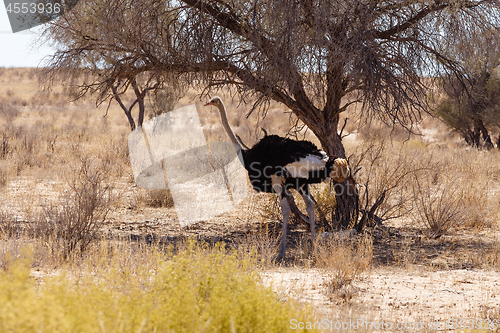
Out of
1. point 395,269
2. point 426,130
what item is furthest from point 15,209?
point 426,130

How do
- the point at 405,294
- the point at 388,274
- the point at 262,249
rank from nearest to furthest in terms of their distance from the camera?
1. the point at 405,294
2. the point at 262,249
3. the point at 388,274

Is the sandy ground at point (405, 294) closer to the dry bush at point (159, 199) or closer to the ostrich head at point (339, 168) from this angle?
the ostrich head at point (339, 168)

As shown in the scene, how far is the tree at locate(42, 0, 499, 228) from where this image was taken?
556 cm

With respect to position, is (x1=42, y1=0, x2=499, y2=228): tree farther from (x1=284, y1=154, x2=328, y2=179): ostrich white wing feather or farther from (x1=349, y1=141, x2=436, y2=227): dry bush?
(x1=284, y1=154, x2=328, y2=179): ostrich white wing feather

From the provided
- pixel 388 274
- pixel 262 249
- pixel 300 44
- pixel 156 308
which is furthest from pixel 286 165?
pixel 156 308

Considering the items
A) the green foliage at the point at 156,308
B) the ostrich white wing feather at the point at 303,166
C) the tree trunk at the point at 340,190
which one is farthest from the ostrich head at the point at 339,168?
the green foliage at the point at 156,308

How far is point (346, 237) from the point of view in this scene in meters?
6.58

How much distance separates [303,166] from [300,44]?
153cm

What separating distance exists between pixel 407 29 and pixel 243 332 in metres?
5.52

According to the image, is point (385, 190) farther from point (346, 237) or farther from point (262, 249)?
point (262, 249)

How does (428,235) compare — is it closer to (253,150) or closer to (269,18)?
(253,150)

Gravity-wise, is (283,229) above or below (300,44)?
below

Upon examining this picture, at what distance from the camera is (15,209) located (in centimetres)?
782

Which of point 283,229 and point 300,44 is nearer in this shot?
point 300,44
